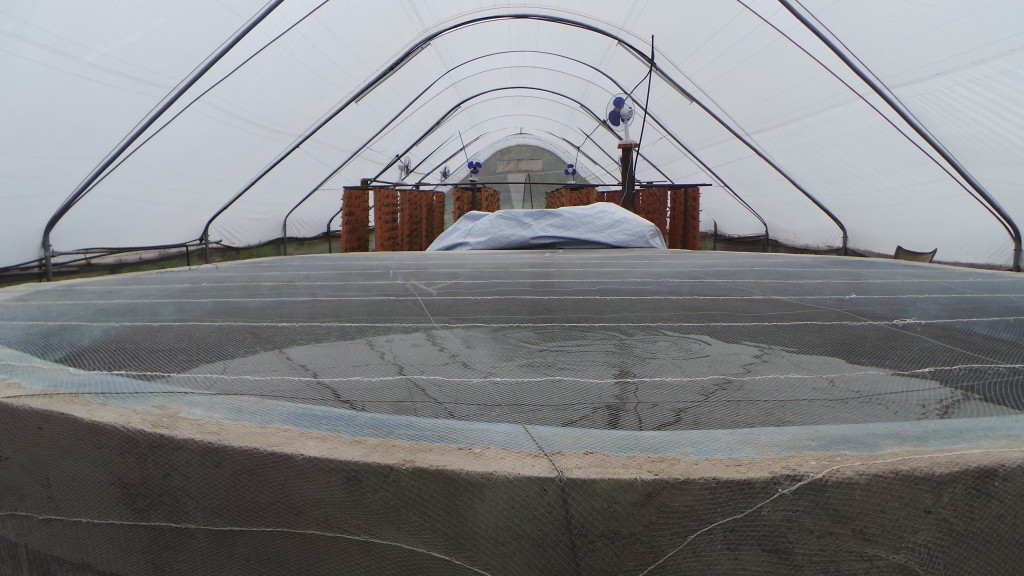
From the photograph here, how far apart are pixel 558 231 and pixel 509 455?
3.20m

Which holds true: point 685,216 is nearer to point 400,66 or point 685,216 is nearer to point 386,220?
point 386,220

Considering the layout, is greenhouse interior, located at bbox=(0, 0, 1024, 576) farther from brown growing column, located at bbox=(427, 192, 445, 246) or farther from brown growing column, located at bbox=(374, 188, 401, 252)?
brown growing column, located at bbox=(427, 192, 445, 246)

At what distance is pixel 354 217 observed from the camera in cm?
646

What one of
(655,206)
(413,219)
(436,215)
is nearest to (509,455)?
(655,206)

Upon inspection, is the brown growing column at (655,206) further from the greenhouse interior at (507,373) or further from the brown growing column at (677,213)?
the greenhouse interior at (507,373)

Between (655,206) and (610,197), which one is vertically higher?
(610,197)

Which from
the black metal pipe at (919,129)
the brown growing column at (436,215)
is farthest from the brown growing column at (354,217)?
the black metal pipe at (919,129)

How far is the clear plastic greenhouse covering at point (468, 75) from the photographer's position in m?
3.42

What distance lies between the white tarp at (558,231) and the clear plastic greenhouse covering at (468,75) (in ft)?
6.81

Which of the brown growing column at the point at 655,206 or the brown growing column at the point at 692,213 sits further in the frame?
the brown growing column at the point at 692,213

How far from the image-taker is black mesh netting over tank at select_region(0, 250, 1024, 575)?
46cm

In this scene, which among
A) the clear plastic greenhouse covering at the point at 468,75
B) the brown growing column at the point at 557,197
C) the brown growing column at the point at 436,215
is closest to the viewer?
the clear plastic greenhouse covering at the point at 468,75

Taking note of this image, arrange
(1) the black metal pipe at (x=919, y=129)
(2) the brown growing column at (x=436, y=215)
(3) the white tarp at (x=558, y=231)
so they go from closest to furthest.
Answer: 1. (3) the white tarp at (x=558, y=231)
2. (1) the black metal pipe at (x=919, y=129)
3. (2) the brown growing column at (x=436, y=215)

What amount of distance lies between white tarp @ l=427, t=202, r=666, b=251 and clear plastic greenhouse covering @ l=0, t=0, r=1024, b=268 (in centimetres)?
208
